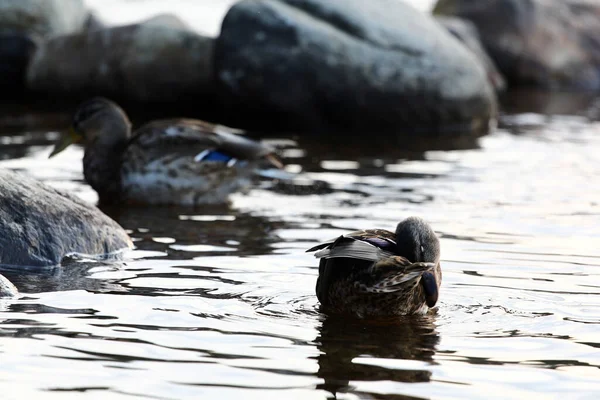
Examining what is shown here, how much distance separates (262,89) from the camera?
13.1 meters

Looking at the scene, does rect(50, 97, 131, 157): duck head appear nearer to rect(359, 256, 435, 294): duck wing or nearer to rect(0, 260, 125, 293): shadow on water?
rect(0, 260, 125, 293): shadow on water

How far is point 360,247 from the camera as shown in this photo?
528cm

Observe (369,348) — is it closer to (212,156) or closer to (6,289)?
(6,289)

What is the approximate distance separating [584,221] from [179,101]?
7213mm

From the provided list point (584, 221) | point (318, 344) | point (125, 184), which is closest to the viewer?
point (318, 344)

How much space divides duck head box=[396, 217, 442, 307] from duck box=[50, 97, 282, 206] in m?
3.70

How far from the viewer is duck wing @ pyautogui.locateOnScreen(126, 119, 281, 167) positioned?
8875mm

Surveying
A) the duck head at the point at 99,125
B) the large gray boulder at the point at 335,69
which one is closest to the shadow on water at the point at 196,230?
the duck head at the point at 99,125

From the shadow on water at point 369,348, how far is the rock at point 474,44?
13.3m

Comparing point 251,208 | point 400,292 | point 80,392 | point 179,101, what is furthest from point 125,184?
point 179,101

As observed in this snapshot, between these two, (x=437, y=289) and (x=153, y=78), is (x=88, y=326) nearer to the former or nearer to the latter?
(x=437, y=289)

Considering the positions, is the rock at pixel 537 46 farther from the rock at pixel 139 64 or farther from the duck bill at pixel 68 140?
the duck bill at pixel 68 140

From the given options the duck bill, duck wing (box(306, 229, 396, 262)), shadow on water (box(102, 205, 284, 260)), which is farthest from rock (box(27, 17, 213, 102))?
duck wing (box(306, 229, 396, 262))

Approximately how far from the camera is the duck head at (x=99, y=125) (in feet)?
30.5
